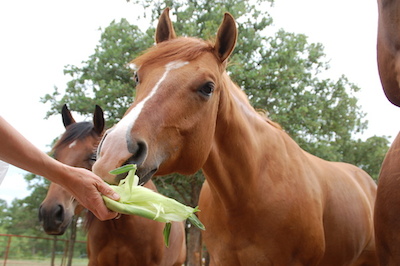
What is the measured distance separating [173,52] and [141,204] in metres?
1.42

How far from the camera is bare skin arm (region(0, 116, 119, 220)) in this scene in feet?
6.13

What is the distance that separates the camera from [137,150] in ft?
7.90

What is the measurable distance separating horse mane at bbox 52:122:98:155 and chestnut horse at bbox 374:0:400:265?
3.90 meters

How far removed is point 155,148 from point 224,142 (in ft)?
3.29

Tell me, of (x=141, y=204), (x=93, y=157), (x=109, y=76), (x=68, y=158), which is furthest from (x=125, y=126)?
(x=109, y=76)

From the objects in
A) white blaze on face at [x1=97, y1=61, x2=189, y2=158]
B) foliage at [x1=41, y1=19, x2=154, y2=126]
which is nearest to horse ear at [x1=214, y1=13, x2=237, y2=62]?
white blaze on face at [x1=97, y1=61, x2=189, y2=158]

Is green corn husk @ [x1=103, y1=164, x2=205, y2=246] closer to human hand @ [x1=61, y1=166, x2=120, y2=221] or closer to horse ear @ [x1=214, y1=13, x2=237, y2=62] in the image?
human hand @ [x1=61, y1=166, x2=120, y2=221]

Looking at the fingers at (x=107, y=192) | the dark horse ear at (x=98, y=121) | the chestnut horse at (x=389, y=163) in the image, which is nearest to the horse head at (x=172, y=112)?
the fingers at (x=107, y=192)

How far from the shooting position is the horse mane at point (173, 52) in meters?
3.04

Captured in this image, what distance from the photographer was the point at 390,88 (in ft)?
6.04

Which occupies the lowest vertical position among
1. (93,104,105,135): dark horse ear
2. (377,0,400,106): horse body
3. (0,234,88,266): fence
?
(0,234,88,266): fence

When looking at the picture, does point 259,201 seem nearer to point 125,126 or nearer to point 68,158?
point 125,126

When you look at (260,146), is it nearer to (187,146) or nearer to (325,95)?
(187,146)

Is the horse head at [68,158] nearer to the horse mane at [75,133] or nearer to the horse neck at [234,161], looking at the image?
the horse mane at [75,133]
